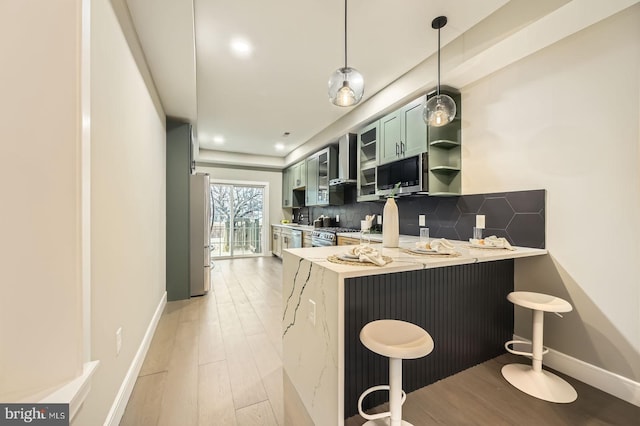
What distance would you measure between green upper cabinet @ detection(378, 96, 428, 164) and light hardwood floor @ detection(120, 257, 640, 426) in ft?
7.05

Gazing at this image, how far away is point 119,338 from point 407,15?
3055mm

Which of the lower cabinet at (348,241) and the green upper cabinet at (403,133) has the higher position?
the green upper cabinet at (403,133)

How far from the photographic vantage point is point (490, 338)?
6.90 feet

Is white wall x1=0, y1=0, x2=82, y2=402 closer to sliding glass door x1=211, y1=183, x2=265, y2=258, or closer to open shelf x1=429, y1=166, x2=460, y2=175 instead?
open shelf x1=429, y1=166, x2=460, y2=175

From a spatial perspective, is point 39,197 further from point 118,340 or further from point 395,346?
point 395,346

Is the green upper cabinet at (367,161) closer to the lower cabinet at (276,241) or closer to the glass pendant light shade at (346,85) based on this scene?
the glass pendant light shade at (346,85)

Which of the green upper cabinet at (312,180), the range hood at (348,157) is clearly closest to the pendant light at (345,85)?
the range hood at (348,157)

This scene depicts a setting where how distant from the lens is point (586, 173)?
6.08ft

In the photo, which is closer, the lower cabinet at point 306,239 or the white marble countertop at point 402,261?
the white marble countertop at point 402,261

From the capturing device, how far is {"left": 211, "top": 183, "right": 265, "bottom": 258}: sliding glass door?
269 inches

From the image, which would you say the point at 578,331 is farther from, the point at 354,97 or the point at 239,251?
the point at 239,251

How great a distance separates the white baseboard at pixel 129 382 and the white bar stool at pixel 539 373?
2466mm

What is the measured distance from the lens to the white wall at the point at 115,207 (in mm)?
1254

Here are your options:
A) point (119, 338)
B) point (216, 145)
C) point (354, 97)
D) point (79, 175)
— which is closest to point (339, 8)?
point (354, 97)
